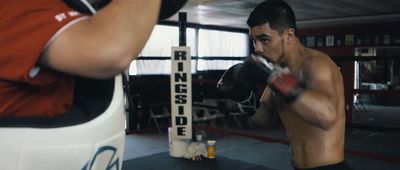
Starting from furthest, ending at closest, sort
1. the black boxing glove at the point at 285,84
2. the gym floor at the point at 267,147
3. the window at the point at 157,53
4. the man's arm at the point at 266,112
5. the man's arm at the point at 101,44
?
the window at the point at 157,53 < the gym floor at the point at 267,147 < the man's arm at the point at 266,112 < the black boxing glove at the point at 285,84 < the man's arm at the point at 101,44

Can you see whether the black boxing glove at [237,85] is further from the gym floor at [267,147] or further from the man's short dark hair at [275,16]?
the gym floor at [267,147]

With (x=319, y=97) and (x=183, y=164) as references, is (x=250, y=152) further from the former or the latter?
(x=319, y=97)

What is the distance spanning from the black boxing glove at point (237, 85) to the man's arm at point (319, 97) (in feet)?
0.72

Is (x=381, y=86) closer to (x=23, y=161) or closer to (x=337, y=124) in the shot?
(x=337, y=124)

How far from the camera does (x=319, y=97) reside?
1.26 m

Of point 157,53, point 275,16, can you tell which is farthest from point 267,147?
point 275,16

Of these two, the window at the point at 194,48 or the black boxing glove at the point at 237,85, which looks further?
the window at the point at 194,48

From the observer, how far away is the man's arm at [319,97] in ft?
3.92

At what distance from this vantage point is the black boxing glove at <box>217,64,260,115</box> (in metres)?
1.36

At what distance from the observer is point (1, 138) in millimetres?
479

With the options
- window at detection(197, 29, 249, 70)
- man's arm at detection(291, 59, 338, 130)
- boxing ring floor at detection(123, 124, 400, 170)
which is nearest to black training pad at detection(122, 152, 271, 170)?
boxing ring floor at detection(123, 124, 400, 170)

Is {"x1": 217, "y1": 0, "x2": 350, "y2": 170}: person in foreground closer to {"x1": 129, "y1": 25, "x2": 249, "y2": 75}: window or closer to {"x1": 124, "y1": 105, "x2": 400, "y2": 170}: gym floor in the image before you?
{"x1": 124, "y1": 105, "x2": 400, "y2": 170}: gym floor

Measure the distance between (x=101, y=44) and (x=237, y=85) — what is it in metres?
1.64

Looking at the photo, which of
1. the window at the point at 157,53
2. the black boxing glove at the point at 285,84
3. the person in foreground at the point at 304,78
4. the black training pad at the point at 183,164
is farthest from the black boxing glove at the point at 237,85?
the window at the point at 157,53
